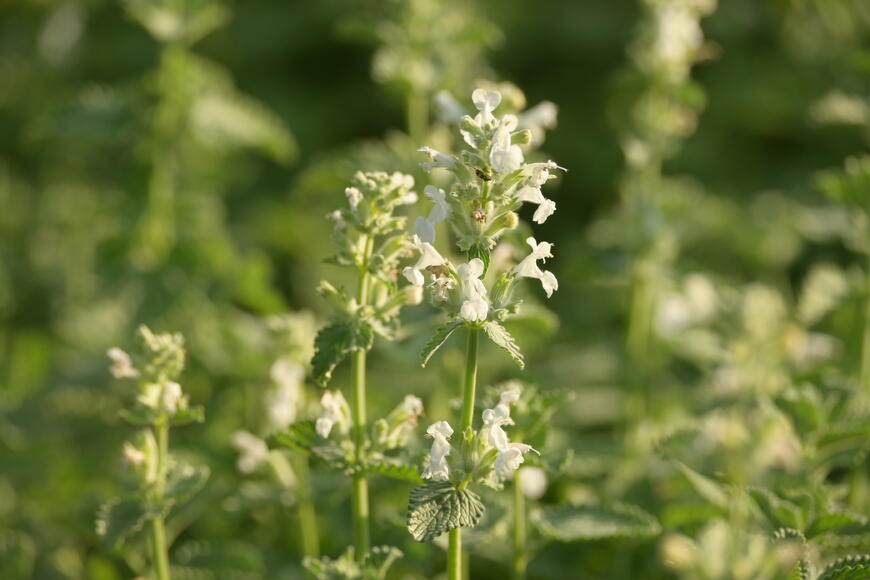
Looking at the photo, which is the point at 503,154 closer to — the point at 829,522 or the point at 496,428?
the point at 496,428

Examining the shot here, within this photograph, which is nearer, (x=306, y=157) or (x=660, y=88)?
(x=660, y=88)

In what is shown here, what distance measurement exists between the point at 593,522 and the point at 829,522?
0.56 metres

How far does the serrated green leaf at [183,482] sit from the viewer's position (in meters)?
2.26

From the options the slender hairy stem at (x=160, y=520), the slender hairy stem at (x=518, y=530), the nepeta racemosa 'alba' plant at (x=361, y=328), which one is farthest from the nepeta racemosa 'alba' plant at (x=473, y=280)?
the slender hairy stem at (x=160, y=520)

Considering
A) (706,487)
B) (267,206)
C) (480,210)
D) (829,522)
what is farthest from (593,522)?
(267,206)

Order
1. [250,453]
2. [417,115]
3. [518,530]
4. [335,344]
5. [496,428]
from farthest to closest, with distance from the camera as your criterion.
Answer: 1. [417,115]
2. [250,453]
3. [518,530]
4. [335,344]
5. [496,428]

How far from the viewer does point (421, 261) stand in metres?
1.95

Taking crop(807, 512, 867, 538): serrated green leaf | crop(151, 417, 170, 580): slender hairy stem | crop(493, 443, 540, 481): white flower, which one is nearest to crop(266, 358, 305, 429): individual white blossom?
crop(151, 417, 170, 580): slender hairy stem

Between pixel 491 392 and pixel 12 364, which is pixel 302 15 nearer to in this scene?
pixel 12 364

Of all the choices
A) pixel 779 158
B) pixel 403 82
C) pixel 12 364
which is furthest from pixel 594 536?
pixel 779 158

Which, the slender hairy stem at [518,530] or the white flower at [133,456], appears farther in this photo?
the slender hairy stem at [518,530]

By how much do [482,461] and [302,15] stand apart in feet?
16.1

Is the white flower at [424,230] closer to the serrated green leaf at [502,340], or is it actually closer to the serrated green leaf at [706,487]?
the serrated green leaf at [502,340]

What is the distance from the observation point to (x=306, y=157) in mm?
5816
